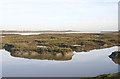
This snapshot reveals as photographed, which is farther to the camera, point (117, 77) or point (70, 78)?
point (70, 78)

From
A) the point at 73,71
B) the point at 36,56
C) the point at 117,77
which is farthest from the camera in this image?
the point at 36,56

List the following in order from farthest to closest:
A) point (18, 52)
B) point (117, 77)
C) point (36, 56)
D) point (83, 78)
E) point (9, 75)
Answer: point (18, 52), point (36, 56), point (9, 75), point (83, 78), point (117, 77)

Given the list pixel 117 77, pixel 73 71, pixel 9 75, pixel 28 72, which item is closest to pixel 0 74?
pixel 9 75

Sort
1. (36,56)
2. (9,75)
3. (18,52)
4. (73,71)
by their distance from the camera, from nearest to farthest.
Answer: (9,75) < (73,71) < (36,56) < (18,52)

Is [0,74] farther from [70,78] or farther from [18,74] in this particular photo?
[70,78]

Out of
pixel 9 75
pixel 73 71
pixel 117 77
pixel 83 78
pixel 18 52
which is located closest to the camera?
pixel 117 77

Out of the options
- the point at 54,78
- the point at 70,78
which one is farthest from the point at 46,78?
the point at 70,78

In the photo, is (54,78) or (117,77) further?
(54,78)

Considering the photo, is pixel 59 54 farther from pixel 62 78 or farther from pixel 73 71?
pixel 62 78

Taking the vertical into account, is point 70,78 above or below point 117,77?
below
